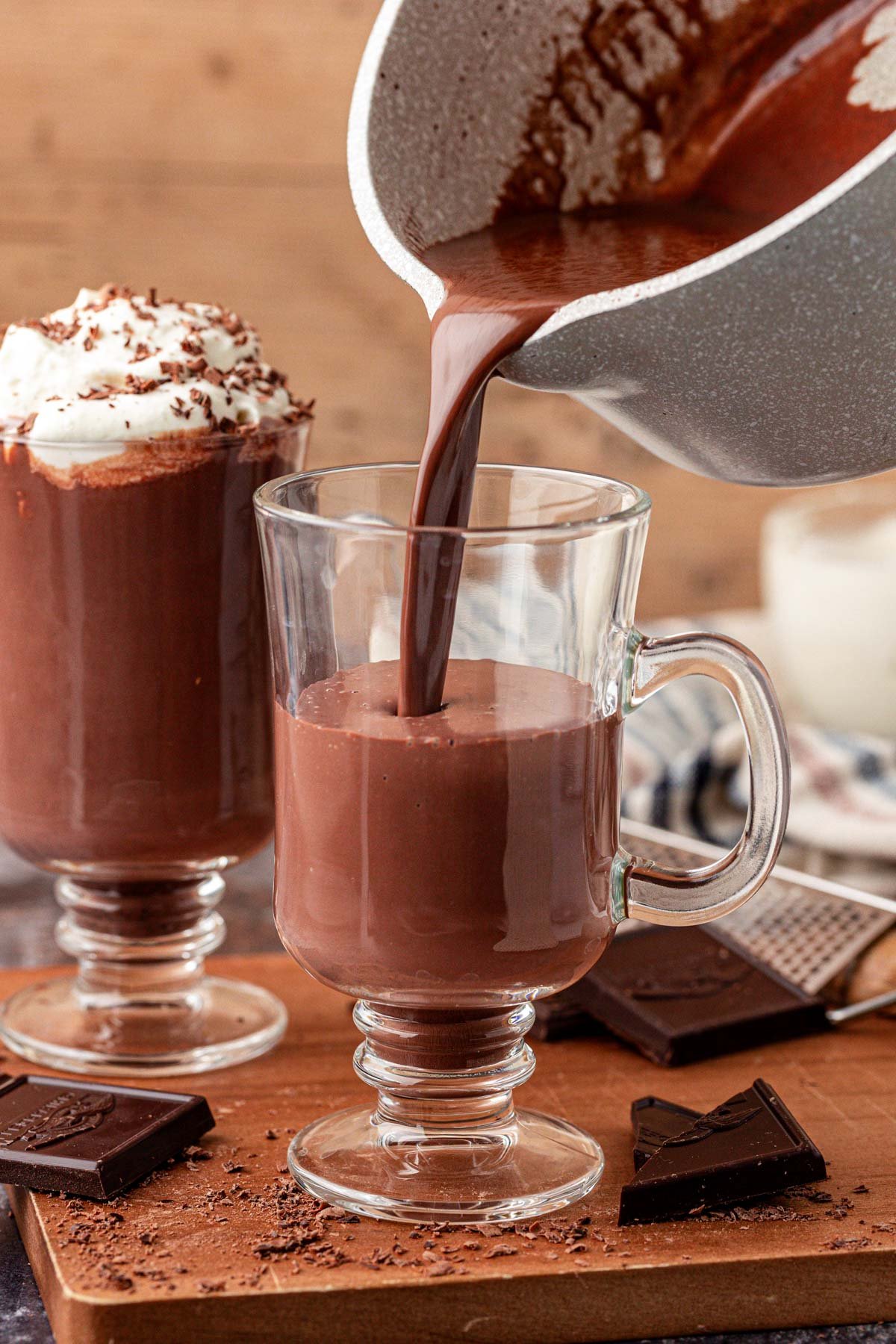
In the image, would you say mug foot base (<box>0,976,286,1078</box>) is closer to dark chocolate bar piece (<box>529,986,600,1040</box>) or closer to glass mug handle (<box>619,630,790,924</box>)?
dark chocolate bar piece (<box>529,986,600,1040</box>)

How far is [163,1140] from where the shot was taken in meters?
1.06

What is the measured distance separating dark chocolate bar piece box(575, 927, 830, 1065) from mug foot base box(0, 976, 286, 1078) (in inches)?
10.3

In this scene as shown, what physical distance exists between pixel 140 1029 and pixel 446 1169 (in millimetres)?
344

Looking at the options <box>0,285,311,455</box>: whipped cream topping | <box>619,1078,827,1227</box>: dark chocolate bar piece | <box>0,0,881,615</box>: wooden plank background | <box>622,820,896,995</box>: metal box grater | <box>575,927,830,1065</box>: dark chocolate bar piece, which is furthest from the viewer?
<box>0,0,881,615</box>: wooden plank background

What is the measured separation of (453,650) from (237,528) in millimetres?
265

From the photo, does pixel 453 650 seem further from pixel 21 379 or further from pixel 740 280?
pixel 21 379

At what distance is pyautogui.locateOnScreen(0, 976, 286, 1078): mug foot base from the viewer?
1.25m

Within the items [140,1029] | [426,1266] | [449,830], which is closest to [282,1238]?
[426,1266]

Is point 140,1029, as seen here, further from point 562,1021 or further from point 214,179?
point 214,179

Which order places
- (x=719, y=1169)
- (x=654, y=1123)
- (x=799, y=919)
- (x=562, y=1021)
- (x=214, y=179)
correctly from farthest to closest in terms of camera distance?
(x=214, y=179) → (x=799, y=919) → (x=562, y=1021) → (x=654, y=1123) → (x=719, y=1169)

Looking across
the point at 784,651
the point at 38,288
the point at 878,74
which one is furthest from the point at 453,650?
the point at 38,288

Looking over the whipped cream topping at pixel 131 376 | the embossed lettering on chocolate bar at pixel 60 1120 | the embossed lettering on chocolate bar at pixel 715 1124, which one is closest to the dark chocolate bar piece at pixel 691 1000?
the embossed lettering on chocolate bar at pixel 715 1124

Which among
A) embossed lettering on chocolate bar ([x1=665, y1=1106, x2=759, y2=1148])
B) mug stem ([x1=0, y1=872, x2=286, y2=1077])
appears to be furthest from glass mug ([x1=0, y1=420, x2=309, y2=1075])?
embossed lettering on chocolate bar ([x1=665, y1=1106, x2=759, y2=1148])

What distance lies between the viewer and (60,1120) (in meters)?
1.08
